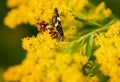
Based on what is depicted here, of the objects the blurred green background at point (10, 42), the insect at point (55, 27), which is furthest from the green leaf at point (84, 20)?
the blurred green background at point (10, 42)

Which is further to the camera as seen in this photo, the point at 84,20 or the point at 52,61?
the point at 84,20

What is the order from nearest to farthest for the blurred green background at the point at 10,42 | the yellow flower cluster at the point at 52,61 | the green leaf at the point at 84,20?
1. the yellow flower cluster at the point at 52,61
2. the green leaf at the point at 84,20
3. the blurred green background at the point at 10,42

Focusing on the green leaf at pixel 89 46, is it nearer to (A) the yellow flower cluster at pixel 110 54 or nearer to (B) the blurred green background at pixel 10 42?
(A) the yellow flower cluster at pixel 110 54

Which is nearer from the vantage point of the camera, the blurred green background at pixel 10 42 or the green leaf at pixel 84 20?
the green leaf at pixel 84 20

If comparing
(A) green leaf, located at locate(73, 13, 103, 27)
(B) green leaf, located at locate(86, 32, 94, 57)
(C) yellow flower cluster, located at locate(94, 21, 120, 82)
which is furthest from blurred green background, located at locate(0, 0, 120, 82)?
(C) yellow flower cluster, located at locate(94, 21, 120, 82)

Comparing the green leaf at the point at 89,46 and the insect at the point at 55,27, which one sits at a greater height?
the insect at the point at 55,27

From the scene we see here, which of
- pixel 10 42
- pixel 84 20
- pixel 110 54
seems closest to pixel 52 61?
pixel 110 54

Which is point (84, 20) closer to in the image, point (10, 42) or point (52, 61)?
point (52, 61)
